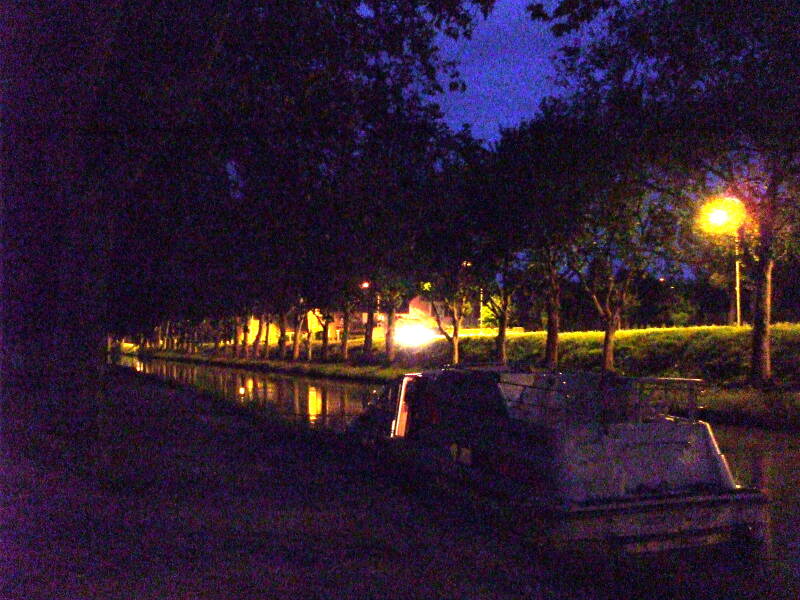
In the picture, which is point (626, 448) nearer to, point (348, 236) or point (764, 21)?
point (348, 236)

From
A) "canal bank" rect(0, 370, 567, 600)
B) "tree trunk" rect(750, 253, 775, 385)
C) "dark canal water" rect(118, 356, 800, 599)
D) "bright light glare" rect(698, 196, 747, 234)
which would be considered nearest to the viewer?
"canal bank" rect(0, 370, 567, 600)

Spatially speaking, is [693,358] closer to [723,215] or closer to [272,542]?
[723,215]

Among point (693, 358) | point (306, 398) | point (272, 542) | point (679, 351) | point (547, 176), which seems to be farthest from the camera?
point (679, 351)

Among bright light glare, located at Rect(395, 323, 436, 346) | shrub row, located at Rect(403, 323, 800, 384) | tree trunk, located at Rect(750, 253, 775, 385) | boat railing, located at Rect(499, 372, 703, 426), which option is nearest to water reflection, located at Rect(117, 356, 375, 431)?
boat railing, located at Rect(499, 372, 703, 426)

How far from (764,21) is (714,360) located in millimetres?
15765

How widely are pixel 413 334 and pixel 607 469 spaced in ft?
212

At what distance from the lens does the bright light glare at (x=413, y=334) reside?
60.7 m

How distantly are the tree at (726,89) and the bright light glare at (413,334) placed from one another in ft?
115

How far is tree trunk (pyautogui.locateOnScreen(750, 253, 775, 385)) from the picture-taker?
936 inches

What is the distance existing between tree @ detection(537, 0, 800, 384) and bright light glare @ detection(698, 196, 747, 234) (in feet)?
1.43

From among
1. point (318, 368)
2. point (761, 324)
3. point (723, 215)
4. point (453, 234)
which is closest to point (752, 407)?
point (761, 324)

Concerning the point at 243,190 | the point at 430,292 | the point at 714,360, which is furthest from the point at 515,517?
the point at 430,292

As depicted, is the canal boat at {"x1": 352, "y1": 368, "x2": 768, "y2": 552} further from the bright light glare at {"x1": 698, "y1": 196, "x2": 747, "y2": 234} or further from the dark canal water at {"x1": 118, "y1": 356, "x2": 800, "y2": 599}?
the bright light glare at {"x1": 698, "y1": 196, "x2": 747, "y2": 234}

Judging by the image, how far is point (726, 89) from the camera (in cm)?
2003
